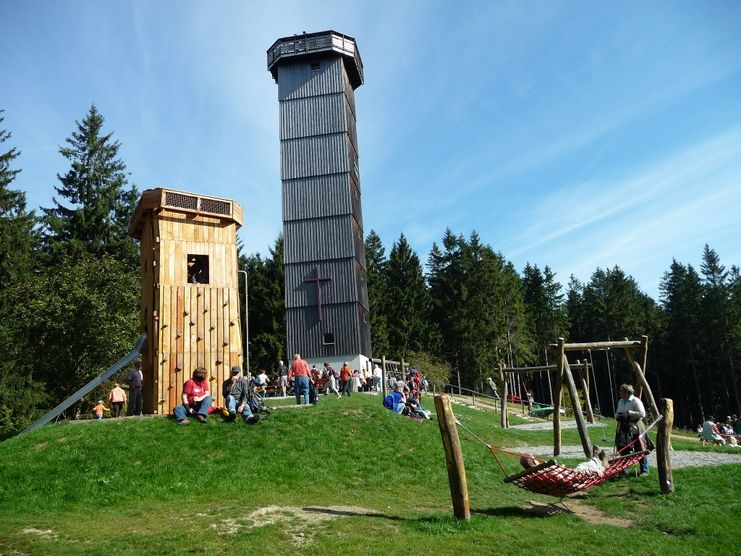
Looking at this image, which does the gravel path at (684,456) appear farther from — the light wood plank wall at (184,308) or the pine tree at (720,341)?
the pine tree at (720,341)

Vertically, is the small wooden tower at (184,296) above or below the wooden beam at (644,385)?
above

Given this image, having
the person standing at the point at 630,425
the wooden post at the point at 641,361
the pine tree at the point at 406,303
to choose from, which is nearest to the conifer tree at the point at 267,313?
the pine tree at the point at 406,303

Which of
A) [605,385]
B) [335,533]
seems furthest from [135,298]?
[605,385]

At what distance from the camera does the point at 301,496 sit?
10938 millimetres

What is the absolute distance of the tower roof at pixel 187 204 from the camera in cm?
1634

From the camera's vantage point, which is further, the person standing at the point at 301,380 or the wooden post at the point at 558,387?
the person standing at the point at 301,380

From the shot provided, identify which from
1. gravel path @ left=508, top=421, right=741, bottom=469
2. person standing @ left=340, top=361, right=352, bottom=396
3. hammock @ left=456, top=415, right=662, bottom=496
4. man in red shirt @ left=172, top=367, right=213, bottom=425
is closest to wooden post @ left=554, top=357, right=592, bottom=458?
gravel path @ left=508, top=421, right=741, bottom=469

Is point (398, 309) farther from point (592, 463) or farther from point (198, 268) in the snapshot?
point (592, 463)

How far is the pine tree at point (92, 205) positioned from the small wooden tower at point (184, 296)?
23479 millimetres

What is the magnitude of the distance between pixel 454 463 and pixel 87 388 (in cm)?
1021

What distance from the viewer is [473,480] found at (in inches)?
497

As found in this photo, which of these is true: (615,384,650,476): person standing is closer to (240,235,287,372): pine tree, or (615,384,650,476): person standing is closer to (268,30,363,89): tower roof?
(268,30,363,89): tower roof

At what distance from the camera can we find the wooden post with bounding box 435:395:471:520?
9.07 meters

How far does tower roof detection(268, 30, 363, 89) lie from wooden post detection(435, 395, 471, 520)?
32.0 meters
